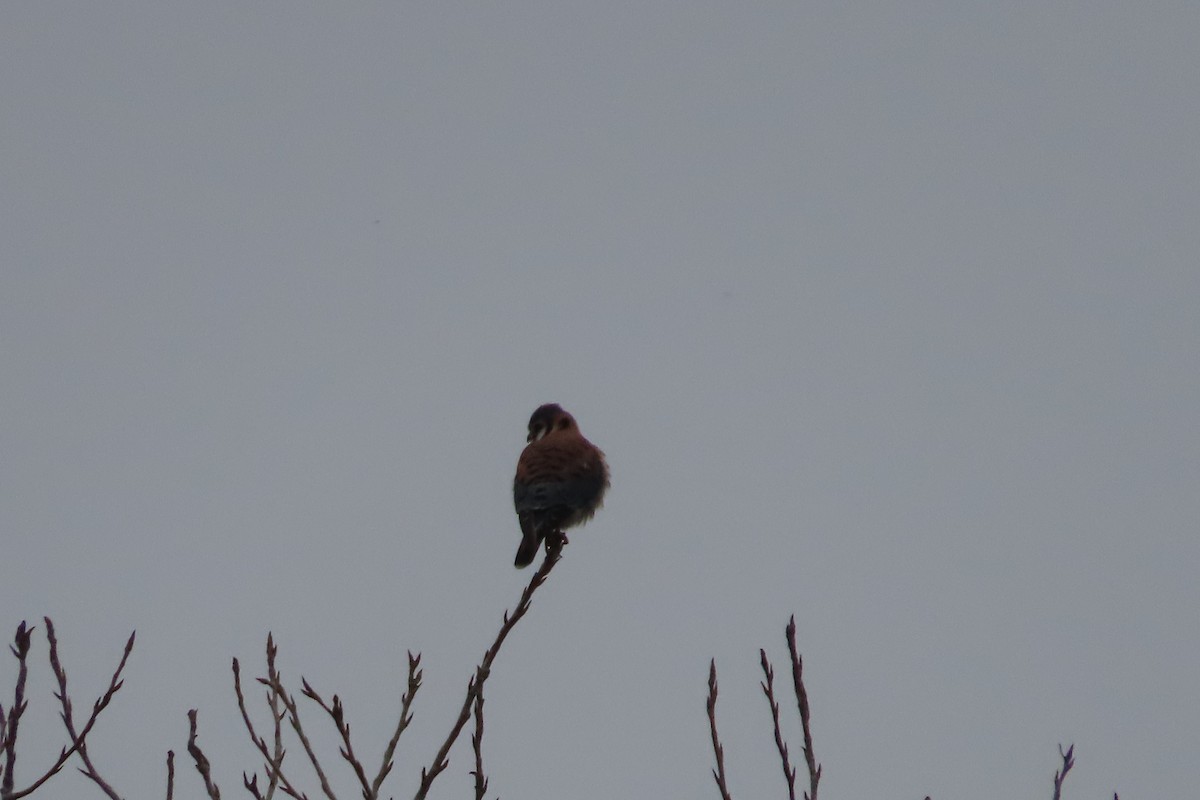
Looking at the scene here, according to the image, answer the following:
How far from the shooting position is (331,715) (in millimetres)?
3029

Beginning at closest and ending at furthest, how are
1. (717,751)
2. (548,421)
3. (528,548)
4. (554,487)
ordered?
(717,751), (528,548), (554,487), (548,421)

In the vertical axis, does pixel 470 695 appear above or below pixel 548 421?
below

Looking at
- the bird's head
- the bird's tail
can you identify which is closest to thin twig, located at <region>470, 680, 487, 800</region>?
the bird's tail

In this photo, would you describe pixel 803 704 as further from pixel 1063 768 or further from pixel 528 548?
pixel 528 548

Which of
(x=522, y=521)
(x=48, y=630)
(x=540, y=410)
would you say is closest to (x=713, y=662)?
(x=48, y=630)

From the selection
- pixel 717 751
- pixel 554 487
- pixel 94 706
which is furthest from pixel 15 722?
pixel 554 487

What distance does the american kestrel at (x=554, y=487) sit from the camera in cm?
585

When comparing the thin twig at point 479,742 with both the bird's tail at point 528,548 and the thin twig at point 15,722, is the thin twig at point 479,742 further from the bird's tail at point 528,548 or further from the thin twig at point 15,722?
the bird's tail at point 528,548

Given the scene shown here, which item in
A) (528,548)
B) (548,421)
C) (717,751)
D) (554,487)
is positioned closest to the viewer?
(717,751)

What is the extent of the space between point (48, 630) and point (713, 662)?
177 centimetres

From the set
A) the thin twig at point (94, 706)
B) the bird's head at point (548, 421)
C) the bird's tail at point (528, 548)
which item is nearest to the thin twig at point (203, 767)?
the thin twig at point (94, 706)

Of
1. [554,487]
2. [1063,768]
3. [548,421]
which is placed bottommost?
[1063,768]

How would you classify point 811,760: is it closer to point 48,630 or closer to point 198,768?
point 198,768

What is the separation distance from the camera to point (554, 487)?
5.95 metres
